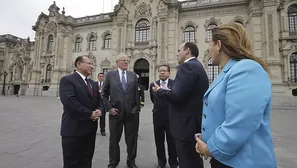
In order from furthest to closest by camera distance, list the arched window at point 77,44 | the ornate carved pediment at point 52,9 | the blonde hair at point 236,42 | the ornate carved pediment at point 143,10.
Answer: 1. the ornate carved pediment at point 52,9
2. the arched window at point 77,44
3. the ornate carved pediment at point 143,10
4. the blonde hair at point 236,42

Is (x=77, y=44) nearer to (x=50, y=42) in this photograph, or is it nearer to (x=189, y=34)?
(x=50, y=42)

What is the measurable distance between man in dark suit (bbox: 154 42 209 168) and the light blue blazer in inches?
32.6

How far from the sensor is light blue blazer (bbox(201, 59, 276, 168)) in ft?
3.21

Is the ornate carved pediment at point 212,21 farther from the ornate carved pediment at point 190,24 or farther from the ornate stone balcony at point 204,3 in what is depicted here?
the ornate stone balcony at point 204,3

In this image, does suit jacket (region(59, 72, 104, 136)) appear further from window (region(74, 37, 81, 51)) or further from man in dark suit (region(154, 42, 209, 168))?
window (region(74, 37, 81, 51))

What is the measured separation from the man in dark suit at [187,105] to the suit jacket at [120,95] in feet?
4.07

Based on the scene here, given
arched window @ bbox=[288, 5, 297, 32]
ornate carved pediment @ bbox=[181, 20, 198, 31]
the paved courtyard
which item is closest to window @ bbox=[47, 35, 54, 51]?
ornate carved pediment @ bbox=[181, 20, 198, 31]

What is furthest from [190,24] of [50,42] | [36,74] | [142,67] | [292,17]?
[36,74]

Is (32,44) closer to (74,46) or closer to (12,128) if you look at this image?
(74,46)

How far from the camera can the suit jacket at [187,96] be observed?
6.47 ft

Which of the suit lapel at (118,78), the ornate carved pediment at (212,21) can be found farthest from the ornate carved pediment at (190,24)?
the suit lapel at (118,78)

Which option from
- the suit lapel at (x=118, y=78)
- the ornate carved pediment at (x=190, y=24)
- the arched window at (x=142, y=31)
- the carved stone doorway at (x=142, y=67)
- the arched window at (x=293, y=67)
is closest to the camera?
the suit lapel at (x=118, y=78)

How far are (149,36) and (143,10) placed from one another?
12.0 feet

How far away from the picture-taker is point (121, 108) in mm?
3146
